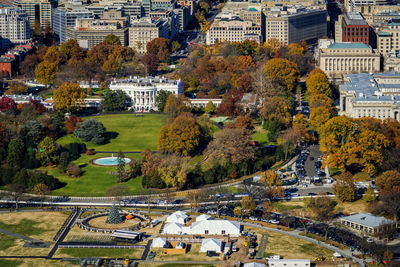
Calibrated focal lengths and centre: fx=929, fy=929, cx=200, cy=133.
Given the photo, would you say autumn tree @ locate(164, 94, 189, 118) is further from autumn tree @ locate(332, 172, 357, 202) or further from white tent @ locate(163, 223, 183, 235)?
white tent @ locate(163, 223, 183, 235)

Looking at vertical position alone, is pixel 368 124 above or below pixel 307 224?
above

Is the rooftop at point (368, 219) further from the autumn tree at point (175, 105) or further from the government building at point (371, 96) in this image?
the autumn tree at point (175, 105)

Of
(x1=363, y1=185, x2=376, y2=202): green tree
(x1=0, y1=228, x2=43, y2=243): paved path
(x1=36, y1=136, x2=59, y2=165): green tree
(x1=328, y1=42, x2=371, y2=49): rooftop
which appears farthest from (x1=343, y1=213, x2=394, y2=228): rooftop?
(x1=328, y1=42, x2=371, y2=49): rooftop

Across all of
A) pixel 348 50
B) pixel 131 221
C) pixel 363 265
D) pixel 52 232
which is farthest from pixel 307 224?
pixel 348 50

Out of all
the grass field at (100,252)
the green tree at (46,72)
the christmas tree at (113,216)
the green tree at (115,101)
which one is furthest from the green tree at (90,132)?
the grass field at (100,252)

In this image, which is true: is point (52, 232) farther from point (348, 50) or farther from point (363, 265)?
point (348, 50)
